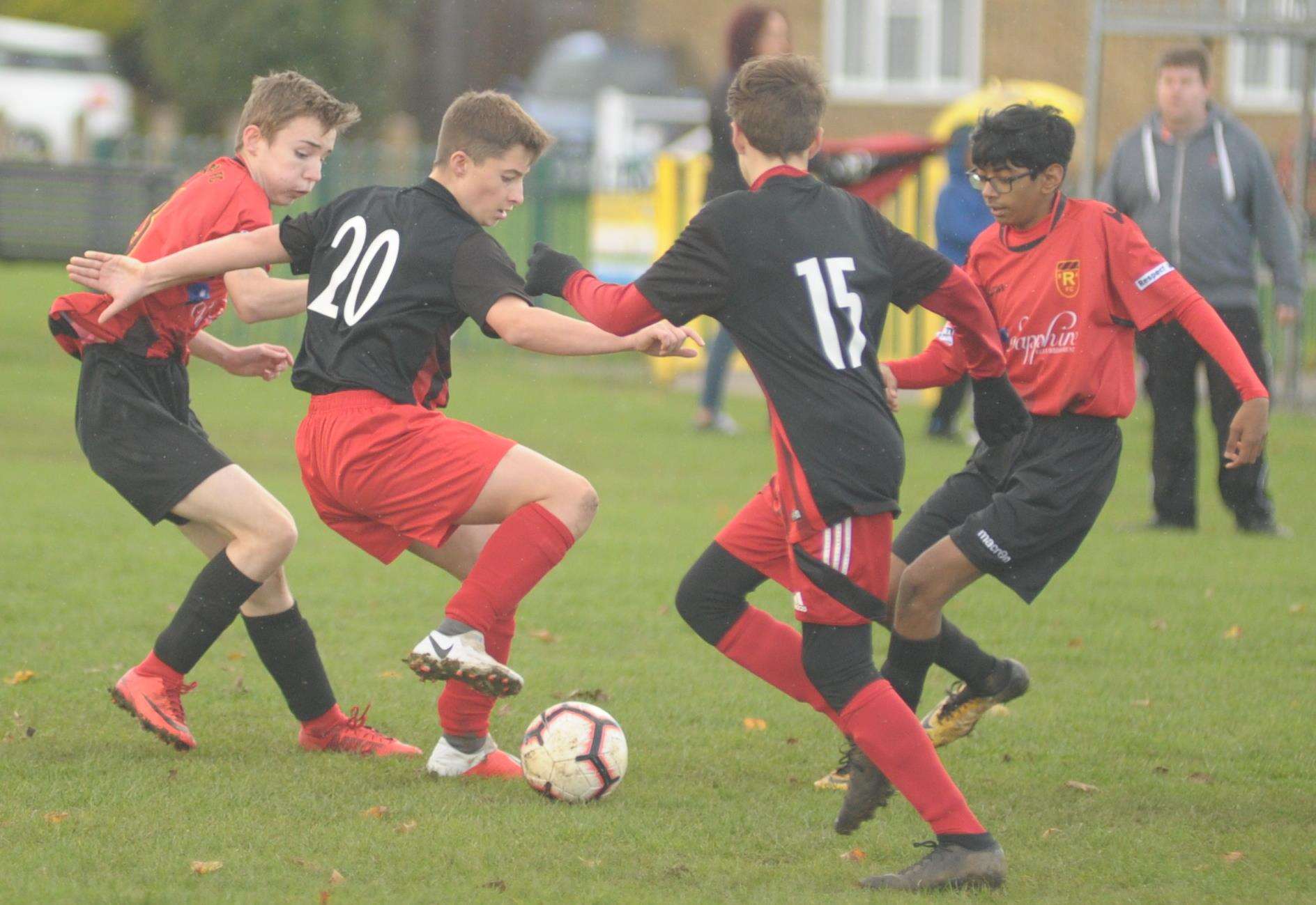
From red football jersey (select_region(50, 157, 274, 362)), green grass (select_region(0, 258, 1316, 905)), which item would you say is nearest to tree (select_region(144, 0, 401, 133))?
green grass (select_region(0, 258, 1316, 905))

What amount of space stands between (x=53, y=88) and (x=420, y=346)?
33761 millimetres

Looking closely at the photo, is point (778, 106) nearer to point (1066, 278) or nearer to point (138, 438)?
point (1066, 278)

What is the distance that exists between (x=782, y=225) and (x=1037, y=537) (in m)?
1.25

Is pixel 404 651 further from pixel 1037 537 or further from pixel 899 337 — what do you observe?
pixel 899 337

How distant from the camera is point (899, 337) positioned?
14.8 m

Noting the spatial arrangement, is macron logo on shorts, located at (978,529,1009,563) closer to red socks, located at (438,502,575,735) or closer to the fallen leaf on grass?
red socks, located at (438,502,575,735)

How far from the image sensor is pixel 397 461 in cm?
425

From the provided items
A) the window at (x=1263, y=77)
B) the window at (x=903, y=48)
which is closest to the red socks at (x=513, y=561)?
the window at (x=903, y=48)

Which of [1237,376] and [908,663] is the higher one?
[1237,376]

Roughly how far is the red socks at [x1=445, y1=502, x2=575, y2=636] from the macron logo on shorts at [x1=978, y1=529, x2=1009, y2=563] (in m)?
1.11

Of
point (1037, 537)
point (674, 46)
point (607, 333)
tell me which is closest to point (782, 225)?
point (607, 333)

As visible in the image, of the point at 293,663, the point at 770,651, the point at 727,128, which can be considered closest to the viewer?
the point at 770,651

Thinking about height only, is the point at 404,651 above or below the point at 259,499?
below

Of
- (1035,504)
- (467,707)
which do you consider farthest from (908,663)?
(467,707)
